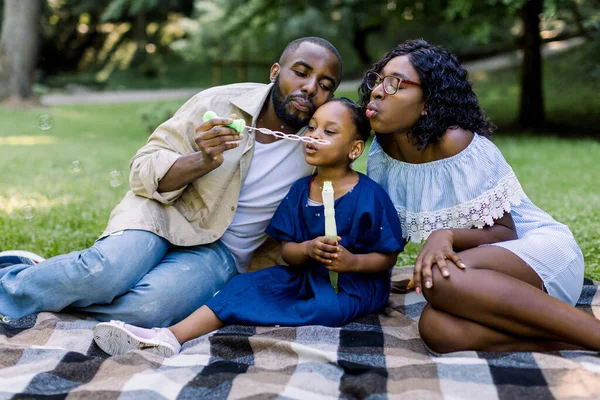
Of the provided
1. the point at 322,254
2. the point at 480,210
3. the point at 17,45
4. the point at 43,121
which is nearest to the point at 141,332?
the point at 322,254

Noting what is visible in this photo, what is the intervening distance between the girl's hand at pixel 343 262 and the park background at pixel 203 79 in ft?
4.57

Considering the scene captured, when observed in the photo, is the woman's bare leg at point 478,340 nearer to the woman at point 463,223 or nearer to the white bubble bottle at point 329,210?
the woman at point 463,223

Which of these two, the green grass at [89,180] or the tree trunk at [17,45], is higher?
the tree trunk at [17,45]

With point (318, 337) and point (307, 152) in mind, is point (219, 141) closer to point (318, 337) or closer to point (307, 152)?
point (307, 152)

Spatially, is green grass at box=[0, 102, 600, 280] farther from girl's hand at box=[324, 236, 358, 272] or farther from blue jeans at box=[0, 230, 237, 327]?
girl's hand at box=[324, 236, 358, 272]

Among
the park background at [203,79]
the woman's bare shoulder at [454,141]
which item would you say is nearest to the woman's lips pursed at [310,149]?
the woman's bare shoulder at [454,141]

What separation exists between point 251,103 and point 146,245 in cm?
77

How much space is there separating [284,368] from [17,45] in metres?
13.3

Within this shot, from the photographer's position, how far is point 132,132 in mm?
11828

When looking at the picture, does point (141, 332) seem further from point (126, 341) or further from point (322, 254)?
point (322, 254)

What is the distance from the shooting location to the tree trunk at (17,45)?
1369 cm

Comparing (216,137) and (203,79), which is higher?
(216,137)

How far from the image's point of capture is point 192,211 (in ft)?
9.84

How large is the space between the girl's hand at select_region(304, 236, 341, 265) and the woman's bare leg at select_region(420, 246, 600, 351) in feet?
1.21
